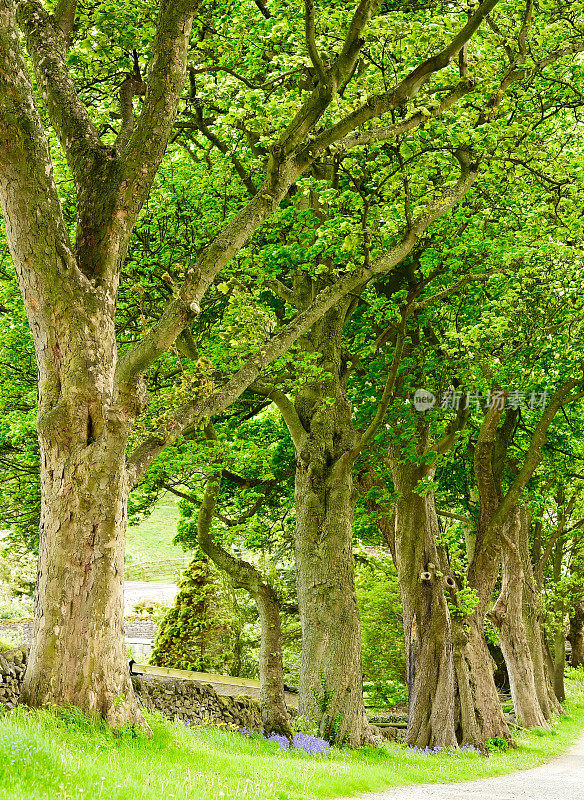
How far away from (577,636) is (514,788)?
32.7 metres

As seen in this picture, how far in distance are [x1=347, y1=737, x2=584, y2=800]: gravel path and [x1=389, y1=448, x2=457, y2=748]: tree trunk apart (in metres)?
2.03

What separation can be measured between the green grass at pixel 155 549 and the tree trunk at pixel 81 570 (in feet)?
137

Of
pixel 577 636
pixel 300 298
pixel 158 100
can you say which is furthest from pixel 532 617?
pixel 158 100

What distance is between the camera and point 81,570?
6.85 m

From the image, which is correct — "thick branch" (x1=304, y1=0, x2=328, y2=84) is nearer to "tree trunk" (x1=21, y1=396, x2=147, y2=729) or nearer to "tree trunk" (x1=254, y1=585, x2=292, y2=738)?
"tree trunk" (x1=21, y1=396, x2=147, y2=729)

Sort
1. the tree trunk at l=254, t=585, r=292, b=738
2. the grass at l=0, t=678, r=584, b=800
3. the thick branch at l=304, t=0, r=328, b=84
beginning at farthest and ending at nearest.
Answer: the tree trunk at l=254, t=585, r=292, b=738 < the thick branch at l=304, t=0, r=328, b=84 < the grass at l=0, t=678, r=584, b=800

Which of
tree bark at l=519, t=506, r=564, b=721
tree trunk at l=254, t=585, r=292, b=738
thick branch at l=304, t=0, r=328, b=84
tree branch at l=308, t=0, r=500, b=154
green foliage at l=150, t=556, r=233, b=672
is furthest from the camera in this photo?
green foliage at l=150, t=556, r=233, b=672

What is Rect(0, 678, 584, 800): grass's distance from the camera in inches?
195

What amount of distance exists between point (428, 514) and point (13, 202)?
11.4 metres

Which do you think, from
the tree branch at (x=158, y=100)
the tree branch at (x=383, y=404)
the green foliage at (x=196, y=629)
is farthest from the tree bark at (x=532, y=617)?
the tree branch at (x=158, y=100)

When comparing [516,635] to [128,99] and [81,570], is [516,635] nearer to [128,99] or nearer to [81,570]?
[81,570]

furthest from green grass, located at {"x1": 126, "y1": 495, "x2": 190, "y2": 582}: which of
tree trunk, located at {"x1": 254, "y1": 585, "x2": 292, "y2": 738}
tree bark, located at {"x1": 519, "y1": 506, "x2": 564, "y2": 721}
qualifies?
tree trunk, located at {"x1": 254, "y1": 585, "x2": 292, "y2": 738}

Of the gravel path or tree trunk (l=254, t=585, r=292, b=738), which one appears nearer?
the gravel path

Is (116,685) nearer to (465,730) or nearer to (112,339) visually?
(112,339)
